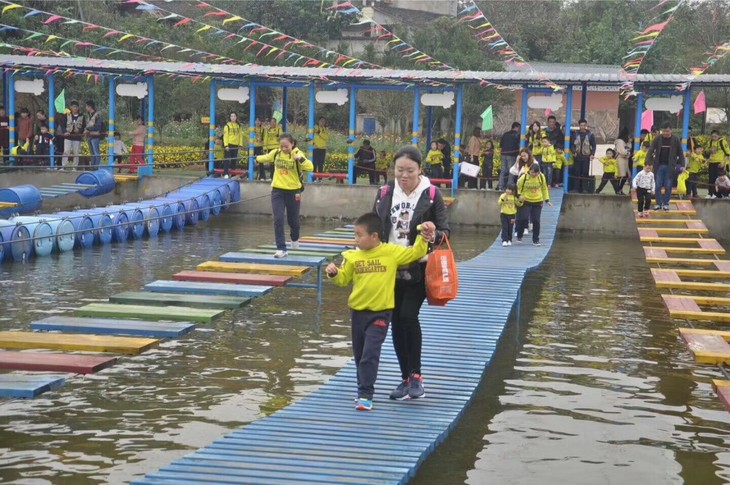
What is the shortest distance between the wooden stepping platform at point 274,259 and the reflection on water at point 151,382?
0.52 m

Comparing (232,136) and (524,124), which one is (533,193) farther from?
(232,136)

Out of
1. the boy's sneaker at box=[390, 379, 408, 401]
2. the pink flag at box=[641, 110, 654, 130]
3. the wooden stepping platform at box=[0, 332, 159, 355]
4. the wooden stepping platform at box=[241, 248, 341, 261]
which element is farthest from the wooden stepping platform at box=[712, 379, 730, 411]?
the pink flag at box=[641, 110, 654, 130]

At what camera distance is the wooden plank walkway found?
6246 millimetres

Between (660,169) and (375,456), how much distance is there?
1368 cm

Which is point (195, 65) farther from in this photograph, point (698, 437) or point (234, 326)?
point (698, 437)

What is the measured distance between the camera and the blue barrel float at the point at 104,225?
18453 millimetres

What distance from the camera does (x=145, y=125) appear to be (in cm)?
2617

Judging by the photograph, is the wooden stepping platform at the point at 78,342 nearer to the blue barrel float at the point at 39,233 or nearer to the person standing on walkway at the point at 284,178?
the person standing on walkway at the point at 284,178

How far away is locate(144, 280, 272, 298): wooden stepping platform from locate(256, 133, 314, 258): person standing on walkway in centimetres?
187

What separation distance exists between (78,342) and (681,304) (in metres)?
5.92

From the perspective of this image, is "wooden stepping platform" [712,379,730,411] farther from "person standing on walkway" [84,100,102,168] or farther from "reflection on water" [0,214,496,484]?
"person standing on walkway" [84,100,102,168]

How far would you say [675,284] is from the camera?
39.1ft

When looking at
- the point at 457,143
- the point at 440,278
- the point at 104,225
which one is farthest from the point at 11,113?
the point at 440,278

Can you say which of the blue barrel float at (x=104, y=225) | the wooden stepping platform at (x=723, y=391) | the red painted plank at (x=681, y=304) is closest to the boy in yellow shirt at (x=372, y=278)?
the wooden stepping platform at (x=723, y=391)
